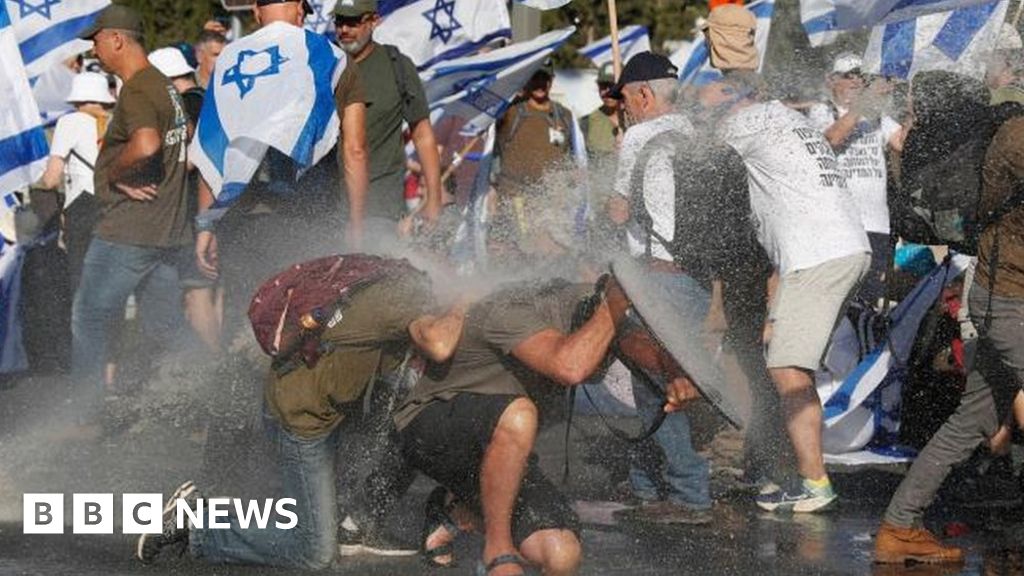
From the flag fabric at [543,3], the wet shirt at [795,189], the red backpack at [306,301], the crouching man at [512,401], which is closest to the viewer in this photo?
the crouching man at [512,401]

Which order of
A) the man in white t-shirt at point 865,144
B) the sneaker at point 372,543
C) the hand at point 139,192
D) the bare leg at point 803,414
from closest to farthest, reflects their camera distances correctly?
1. the sneaker at point 372,543
2. the bare leg at point 803,414
3. the hand at point 139,192
4. the man in white t-shirt at point 865,144

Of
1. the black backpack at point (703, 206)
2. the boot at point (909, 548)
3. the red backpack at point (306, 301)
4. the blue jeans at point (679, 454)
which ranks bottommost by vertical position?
the blue jeans at point (679, 454)

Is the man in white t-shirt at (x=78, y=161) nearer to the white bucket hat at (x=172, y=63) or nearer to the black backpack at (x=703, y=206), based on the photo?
the white bucket hat at (x=172, y=63)

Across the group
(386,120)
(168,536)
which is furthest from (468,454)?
(386,120)

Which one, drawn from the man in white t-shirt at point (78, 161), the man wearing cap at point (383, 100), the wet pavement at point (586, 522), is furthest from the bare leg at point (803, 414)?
the man in white t-shirt at point (78, 161)

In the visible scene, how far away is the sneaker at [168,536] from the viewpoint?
701 centimetres

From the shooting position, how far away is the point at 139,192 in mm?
9352

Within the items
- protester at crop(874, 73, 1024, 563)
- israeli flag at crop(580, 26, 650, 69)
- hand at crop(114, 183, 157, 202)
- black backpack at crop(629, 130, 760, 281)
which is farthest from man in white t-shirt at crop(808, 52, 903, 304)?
israeli flag at crop(580, 26, 650, 69)

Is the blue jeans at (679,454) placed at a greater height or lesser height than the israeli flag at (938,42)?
lesser

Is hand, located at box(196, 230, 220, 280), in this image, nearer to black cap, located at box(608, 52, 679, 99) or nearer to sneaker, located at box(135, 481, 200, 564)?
sneaker, located at box(135, 481, 200, 564)

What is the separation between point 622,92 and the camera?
8539 millimetres

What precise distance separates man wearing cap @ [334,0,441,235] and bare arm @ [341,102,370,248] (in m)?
0.38

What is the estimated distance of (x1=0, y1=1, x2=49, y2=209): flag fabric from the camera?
9547mm

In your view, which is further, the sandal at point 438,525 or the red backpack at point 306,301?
the sandal at point 438,525
